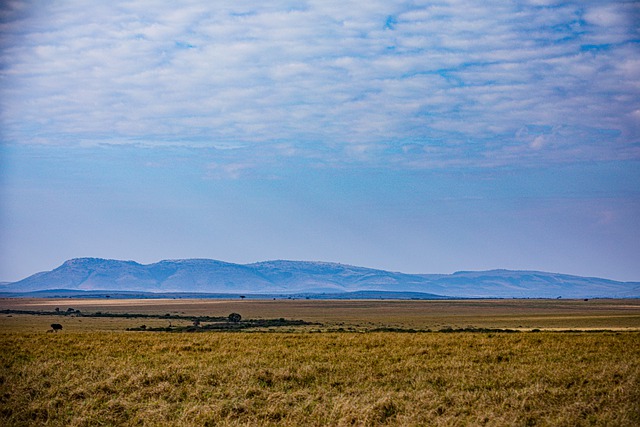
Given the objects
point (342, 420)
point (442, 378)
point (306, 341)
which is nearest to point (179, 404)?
point (342, 420)

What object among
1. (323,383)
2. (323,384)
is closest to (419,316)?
(323,383)

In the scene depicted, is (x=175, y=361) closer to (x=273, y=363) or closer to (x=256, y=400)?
(x=273, y=363)

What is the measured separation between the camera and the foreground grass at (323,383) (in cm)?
1337

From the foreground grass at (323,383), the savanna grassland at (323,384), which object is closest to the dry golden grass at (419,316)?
the savanna grassland at (323,384)

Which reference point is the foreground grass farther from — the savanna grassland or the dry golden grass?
the dry golden grass

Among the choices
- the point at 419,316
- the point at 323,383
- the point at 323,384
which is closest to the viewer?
the point at 323,384

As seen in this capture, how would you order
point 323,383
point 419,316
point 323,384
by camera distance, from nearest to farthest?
point 323,384 → point 323,383 → point 419,316

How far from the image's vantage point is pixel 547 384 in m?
15.9

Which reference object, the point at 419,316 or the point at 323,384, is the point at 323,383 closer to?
the point at 323,384

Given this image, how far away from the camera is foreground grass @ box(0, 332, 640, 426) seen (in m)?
13.4

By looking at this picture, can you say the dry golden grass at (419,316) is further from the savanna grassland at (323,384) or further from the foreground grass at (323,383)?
the foreground grass at (323,383)

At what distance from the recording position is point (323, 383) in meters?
16.5

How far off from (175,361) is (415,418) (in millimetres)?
9731

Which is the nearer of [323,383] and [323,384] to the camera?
[323,384]
